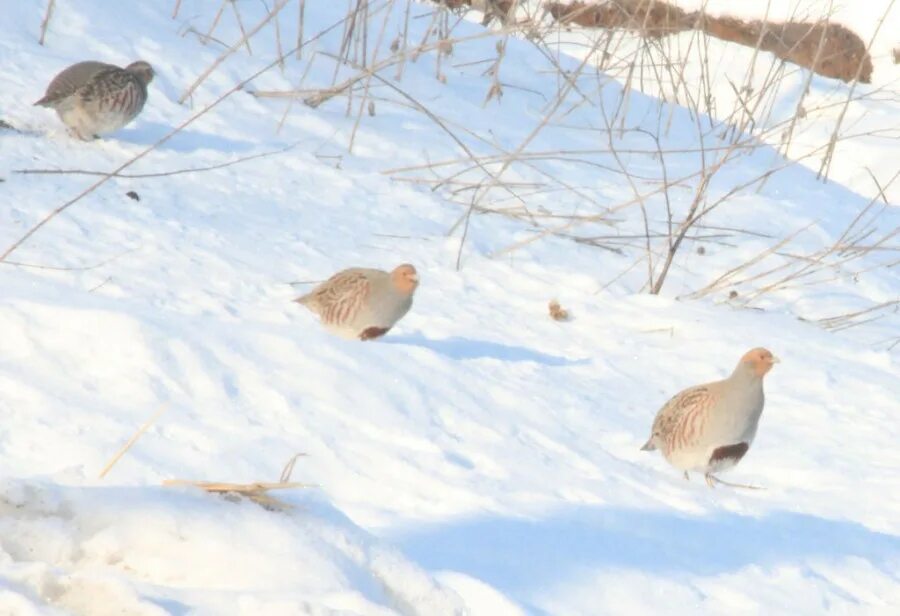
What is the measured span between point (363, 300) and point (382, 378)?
639mm

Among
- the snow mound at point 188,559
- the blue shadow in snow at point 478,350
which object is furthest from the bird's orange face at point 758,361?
the snow mound at point 188,559

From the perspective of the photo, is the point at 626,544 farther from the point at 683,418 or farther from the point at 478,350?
the point at 478,350

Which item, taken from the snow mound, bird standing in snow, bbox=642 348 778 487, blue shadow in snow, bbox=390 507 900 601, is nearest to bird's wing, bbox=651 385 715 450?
bird standing in snow, bbox=642 348 778 487

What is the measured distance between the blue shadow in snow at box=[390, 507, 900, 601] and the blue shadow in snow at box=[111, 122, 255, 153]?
12.1 ft

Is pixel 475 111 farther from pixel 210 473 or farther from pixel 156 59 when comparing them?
pixel 210 473

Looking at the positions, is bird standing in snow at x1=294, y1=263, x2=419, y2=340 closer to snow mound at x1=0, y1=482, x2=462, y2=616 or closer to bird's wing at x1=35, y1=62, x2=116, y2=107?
bird's wing at x1=35, y1=62, x2=116, y2=107

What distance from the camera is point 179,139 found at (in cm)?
704

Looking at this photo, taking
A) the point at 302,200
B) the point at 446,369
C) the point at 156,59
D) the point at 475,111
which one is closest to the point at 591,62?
the point at 475,111

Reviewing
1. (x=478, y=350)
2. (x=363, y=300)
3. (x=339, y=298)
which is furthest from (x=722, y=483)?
(x=339, y=298)

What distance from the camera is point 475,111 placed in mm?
9031

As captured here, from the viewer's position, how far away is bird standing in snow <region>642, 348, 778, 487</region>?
4.59 meters

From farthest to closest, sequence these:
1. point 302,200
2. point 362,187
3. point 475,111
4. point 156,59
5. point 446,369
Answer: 1. point 475,111
2. point 156,59
3. point 362,187
4. point 302,200
5. point 446,369

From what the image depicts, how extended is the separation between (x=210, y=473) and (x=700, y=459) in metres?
1.85

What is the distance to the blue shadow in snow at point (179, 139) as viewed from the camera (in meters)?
6.92
